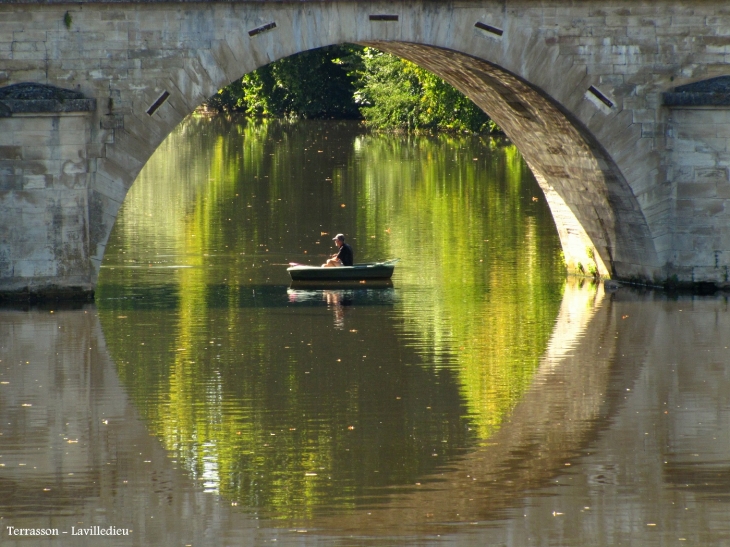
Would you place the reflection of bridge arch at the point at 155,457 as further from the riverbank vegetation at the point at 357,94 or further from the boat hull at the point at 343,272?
the riverbank vegetation at the point at 357,94

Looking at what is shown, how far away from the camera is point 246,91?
6750cm

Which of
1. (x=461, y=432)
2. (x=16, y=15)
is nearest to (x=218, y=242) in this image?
(x=16, y=15)

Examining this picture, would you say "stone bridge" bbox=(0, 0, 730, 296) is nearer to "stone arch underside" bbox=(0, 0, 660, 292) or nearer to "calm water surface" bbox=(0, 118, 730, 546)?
"stone arch underside" bbox=(0, 0, 660, 292)

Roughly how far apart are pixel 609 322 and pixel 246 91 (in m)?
52.8

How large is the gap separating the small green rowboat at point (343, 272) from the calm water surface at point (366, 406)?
0.27 m

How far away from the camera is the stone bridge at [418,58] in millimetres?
16359

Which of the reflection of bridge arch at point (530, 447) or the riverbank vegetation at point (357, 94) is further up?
the riverbank vegetation at point (357, 94)

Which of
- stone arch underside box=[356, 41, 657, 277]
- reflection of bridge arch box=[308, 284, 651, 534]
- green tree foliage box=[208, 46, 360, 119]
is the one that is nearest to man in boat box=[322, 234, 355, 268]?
stone arch underside box=[356, 41, 657, 277]

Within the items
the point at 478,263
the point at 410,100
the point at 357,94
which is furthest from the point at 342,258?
the point at 357,94

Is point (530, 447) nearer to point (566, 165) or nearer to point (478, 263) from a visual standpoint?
point (566, 165)

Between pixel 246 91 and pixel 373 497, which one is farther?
pixel 246 91

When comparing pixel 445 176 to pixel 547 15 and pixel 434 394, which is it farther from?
pixel 434 394

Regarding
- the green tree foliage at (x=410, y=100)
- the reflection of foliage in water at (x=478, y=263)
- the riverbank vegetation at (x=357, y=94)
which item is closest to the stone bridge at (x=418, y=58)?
the reflection of foliage in water at (x=478, y=263)

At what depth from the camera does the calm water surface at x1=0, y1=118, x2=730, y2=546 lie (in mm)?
8961
